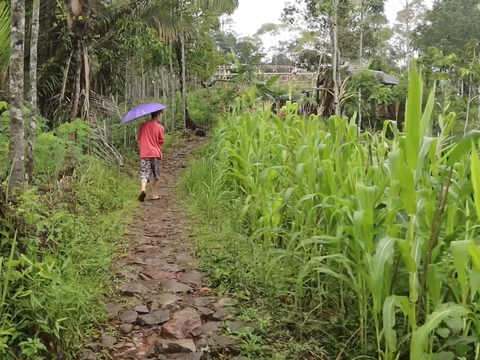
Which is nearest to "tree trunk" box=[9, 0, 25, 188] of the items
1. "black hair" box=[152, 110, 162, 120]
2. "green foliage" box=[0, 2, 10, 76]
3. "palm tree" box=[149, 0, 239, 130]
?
"green foliage" box=[0, 2, 10, 76]

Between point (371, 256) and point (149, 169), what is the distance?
4757mm

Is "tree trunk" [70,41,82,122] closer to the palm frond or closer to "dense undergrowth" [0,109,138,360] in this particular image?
"dense undergrowth" [0,109,138,360]

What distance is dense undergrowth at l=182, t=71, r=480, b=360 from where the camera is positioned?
7.07ft

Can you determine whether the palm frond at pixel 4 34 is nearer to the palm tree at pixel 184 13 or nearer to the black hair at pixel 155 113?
the black hair at pixel 155 113

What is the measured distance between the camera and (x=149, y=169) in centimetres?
675

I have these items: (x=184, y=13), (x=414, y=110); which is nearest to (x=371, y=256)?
(x=414, y=110)

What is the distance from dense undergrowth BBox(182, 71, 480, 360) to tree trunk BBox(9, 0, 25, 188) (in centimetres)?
165

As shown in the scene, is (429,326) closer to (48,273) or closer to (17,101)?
(48,273)

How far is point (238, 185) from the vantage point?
5.52m

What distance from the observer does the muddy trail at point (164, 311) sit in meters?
2.58

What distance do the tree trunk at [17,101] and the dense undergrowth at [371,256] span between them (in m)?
1.65

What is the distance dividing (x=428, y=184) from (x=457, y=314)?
78cm

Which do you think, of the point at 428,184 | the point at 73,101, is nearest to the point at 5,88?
the point at 73,101

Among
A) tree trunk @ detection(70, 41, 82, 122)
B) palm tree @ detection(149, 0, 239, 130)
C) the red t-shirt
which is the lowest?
the red t-shirt
